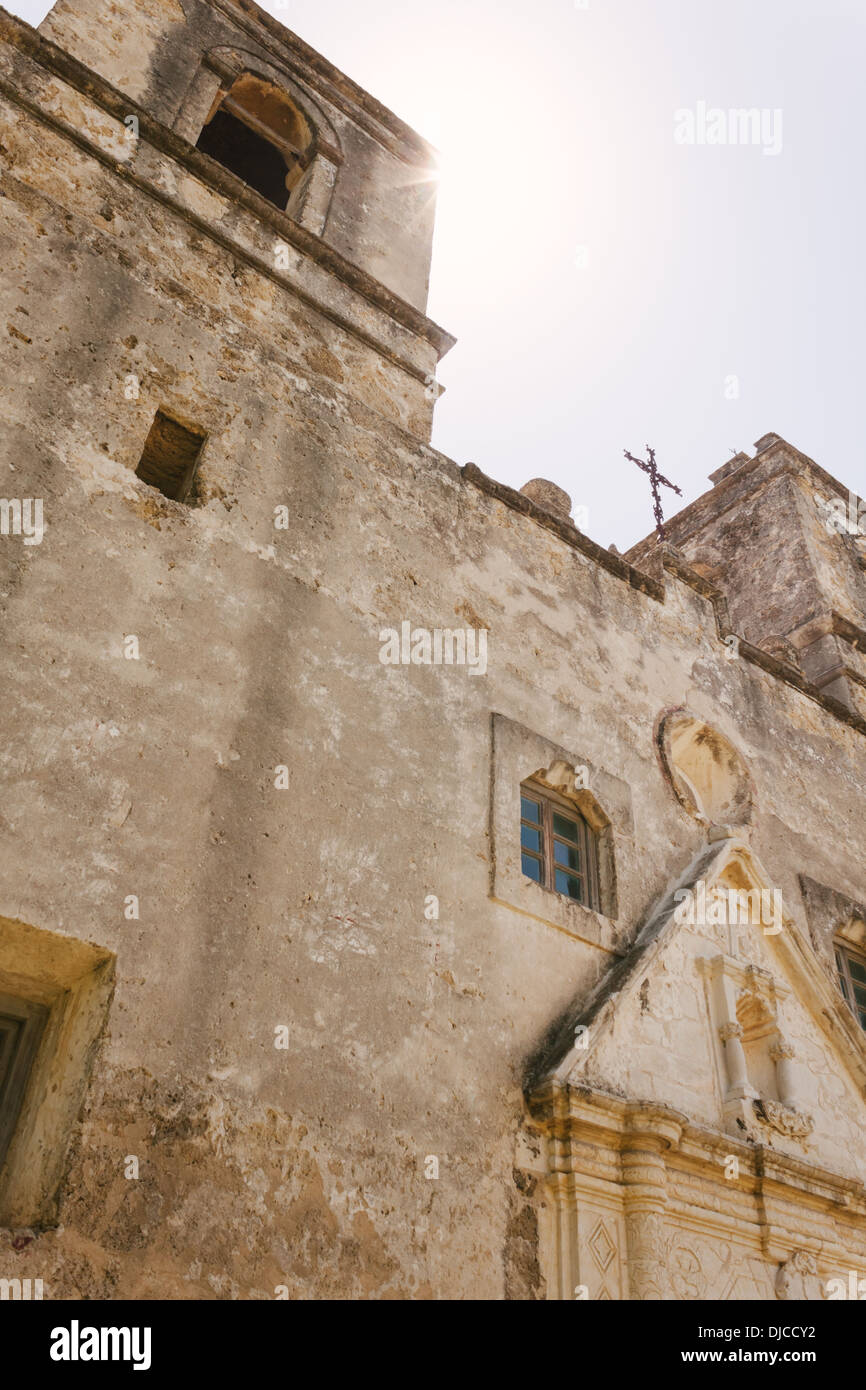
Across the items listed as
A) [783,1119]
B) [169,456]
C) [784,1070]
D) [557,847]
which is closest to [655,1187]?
[783,1119]

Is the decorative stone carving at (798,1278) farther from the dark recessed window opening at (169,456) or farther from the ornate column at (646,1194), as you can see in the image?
the dark recessed window opening at (169,456)

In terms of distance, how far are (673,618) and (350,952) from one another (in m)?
4.84

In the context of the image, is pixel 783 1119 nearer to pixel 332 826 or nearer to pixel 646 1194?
pixel 646 1194

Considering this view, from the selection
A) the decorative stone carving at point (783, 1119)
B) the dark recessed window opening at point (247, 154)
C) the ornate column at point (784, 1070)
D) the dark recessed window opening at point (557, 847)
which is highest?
the dark recessed window opening at point (247, 154)

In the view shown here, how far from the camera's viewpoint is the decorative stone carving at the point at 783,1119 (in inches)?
229

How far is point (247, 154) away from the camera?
968 centimetres

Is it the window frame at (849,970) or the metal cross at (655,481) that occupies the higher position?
the metal cross at (655,481)

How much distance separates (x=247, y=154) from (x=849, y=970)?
29.6 ft

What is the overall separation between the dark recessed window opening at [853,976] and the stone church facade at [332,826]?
3 centimetres

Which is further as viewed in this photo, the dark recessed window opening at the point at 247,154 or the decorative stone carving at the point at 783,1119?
the dark recessed window opening at the point at 247,154

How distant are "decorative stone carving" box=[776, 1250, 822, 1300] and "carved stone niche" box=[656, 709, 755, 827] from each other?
3018mm

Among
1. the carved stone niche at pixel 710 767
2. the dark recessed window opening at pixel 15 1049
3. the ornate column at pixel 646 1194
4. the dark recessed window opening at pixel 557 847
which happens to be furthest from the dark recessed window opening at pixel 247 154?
the ornate column at pixel 646 1194

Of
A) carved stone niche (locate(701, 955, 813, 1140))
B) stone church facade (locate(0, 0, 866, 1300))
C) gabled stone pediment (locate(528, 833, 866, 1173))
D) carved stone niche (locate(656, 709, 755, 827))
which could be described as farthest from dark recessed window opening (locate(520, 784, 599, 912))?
carved stone niche (locate(656, 709, 755, 827))
